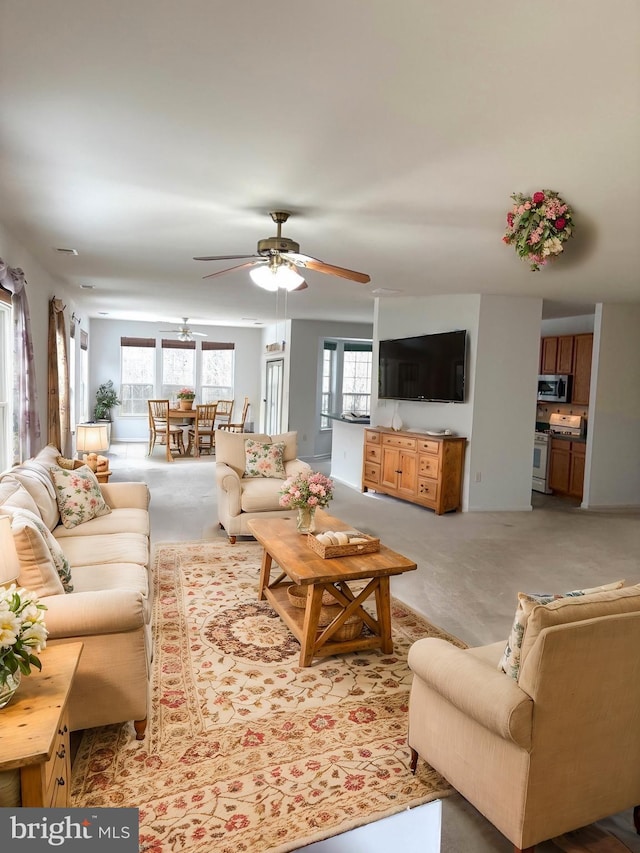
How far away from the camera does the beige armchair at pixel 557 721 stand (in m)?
1.58

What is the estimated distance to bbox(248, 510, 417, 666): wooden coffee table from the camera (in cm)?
287

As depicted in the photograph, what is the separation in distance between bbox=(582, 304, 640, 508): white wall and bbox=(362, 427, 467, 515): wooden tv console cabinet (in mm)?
1775

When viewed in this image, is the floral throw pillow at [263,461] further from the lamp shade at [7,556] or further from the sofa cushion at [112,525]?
the lamp shade at [7,556]

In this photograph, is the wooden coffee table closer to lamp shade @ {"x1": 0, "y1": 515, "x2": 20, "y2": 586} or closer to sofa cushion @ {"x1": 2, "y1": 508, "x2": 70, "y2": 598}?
sofa cushion @ {"x1": 2, "y1": 508, "x2": 70, "y2": 598}

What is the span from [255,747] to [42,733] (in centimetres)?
100

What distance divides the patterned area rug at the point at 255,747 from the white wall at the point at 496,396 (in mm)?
3555

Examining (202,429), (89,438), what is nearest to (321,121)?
(89,438)

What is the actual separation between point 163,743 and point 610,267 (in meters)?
4.67

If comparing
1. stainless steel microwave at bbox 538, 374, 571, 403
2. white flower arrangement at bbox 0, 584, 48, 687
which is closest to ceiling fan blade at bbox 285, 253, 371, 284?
white flower arrangement at bbox 0, 584, 48, 687

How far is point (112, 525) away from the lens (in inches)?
147

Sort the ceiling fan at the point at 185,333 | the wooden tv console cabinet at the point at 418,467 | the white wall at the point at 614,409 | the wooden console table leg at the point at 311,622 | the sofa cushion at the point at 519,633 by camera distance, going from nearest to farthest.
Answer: the sofa cushion at the point at 519,633 → the wooden console table leg at the point at 311,622 → the wooden tv console cabinet at the point at 418,467 → the white wall at the point at 614,409 → the ceiling fan at the point at 185,333

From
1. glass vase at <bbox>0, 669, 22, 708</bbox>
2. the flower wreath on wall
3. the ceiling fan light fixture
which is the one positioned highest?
the flower wreath on wall

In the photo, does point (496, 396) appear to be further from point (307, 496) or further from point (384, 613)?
point (384, 613)

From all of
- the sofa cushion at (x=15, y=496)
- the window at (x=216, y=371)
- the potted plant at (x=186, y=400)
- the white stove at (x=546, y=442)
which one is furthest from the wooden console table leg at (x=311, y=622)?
the window at (x=216, y=371)
